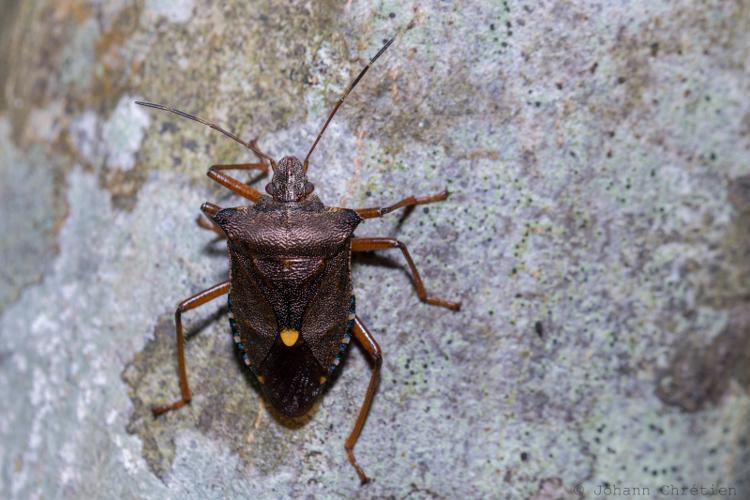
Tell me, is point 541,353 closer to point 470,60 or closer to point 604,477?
point 604,477

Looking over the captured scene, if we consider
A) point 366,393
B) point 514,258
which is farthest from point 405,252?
point 366,393

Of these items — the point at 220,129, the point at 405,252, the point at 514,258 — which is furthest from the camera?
the point at 220,129

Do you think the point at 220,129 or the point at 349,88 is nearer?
the point at 349,88

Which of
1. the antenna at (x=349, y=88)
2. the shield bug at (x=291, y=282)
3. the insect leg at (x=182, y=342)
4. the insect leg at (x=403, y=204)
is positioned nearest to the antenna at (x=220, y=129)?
the shield bug at (x=291, y=282)

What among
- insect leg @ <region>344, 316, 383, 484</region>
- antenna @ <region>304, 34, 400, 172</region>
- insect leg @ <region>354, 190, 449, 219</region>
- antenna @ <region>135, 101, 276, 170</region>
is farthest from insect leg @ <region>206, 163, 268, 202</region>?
insect leg @ <region>344, 316, 383, 484</region>

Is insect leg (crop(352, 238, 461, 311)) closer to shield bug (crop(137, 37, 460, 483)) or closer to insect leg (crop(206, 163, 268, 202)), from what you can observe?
shield bug (crop(137, 37, 460, 483))

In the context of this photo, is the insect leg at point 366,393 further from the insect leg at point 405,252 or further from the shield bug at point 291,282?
the insect leg at point 405,252

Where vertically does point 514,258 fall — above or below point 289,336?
above

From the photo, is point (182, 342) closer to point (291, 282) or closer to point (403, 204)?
point (291, 282)
